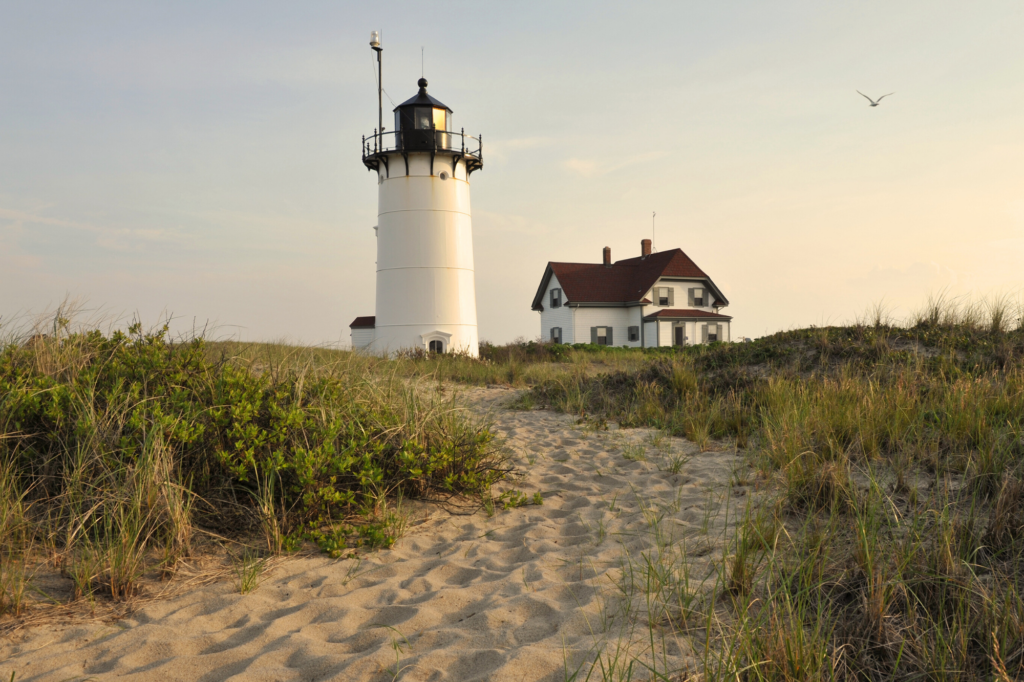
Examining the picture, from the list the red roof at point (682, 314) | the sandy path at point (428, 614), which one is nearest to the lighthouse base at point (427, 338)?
the red roof at point (682, 314)

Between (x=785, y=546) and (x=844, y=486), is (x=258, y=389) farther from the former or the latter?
(x=844, y=486)

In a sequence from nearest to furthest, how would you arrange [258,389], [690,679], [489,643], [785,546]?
[690,679], [489,643], [785,546], [258,389]

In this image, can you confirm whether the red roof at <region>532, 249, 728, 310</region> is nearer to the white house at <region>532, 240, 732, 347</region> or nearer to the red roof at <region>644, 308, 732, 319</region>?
the white house at <region>532, 240, 732, 347</region>

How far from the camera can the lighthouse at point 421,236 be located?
862 inches

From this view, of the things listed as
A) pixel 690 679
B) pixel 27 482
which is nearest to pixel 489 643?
pixel 690 679

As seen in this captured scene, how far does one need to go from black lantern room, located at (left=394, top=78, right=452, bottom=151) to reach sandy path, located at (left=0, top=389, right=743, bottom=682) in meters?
18.9

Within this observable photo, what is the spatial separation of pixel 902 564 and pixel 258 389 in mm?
4467

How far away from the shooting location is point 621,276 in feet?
128

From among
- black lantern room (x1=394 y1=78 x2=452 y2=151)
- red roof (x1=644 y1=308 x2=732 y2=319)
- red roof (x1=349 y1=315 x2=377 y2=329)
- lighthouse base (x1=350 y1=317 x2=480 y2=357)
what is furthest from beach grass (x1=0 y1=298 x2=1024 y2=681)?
red roof (x1=349 y1=315 x2=377 y2=329)

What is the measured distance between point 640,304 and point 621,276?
3.27 meters

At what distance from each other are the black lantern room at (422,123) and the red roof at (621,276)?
16385mm

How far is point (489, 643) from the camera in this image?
118 inches

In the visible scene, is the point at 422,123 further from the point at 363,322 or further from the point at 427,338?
the point at 363,322

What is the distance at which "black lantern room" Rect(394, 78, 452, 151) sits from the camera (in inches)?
864
